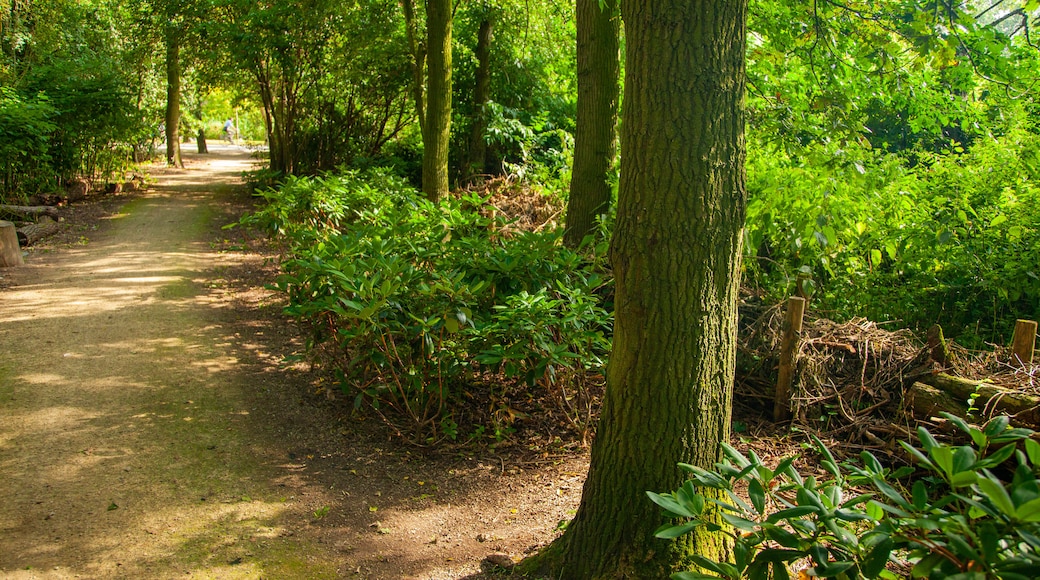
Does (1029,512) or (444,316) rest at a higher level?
(1029,512)

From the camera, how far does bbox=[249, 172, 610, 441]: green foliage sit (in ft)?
14.1

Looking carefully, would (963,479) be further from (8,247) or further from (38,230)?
(38,230)

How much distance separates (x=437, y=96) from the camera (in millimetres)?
8789

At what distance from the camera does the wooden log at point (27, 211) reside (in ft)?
36.1

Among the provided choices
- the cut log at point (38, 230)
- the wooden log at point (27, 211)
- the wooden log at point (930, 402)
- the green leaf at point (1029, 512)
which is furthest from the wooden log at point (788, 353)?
the wooden log at point (27, 211)

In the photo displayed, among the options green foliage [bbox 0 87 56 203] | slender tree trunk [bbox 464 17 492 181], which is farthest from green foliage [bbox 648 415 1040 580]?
green foliage [bbox 0 87 56 203]

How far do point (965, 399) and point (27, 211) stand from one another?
1305 cm

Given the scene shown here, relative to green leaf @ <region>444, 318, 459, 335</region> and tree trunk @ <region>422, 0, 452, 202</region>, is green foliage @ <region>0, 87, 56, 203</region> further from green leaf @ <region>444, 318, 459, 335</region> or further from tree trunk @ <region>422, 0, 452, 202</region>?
green leaf @ <region>444, 318, 459, 335</region>

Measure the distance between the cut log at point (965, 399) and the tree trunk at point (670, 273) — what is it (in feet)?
8.16

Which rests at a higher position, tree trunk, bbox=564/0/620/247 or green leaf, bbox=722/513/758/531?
tree trunk, bbox=564/0/620/247

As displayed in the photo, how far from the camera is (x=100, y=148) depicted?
47.5 ft

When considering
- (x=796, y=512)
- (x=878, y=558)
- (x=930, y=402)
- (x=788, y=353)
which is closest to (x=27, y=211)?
(x=788, y=353)

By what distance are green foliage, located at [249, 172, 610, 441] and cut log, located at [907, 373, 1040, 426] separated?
2248 millimetres

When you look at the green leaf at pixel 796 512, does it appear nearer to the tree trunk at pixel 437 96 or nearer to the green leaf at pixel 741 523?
the green leaf at pixel 741 523
